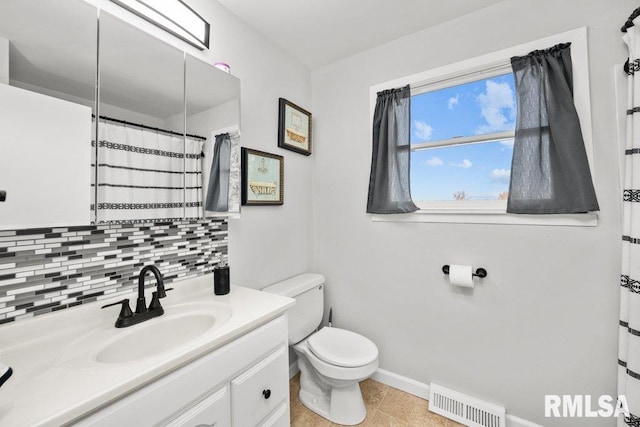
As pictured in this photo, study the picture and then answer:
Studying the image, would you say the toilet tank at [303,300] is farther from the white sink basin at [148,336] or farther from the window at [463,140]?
the window at [463,140]

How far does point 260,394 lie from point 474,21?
2.30 metres

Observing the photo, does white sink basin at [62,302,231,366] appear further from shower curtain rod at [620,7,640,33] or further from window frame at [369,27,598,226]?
shower curtain rod at [620,7,640,33]

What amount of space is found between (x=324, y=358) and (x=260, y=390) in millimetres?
541

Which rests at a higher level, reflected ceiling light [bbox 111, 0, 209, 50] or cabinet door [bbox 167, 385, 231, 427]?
reflected ceiling light [bbox 111, 0, 209, 50]

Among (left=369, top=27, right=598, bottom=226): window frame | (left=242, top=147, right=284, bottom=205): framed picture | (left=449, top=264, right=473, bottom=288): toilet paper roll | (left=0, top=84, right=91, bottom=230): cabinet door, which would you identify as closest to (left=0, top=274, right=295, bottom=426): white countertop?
(left=0, top=84, right=91, bottom=230): cabinet door

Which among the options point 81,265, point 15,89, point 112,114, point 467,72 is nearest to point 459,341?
point 467,72

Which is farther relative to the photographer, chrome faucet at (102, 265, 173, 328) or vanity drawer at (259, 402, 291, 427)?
vanity drawer at (259, 402, 291, 427)

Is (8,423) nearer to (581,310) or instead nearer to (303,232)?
(303,232)

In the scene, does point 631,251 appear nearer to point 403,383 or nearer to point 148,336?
point 403,383

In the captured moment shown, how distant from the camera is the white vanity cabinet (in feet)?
2.31

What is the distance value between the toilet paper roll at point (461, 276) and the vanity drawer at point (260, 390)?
1.06 meters

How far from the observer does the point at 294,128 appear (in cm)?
200

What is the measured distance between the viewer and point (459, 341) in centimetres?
166

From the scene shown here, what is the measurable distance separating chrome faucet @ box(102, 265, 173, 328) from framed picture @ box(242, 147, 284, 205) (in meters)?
0.69
